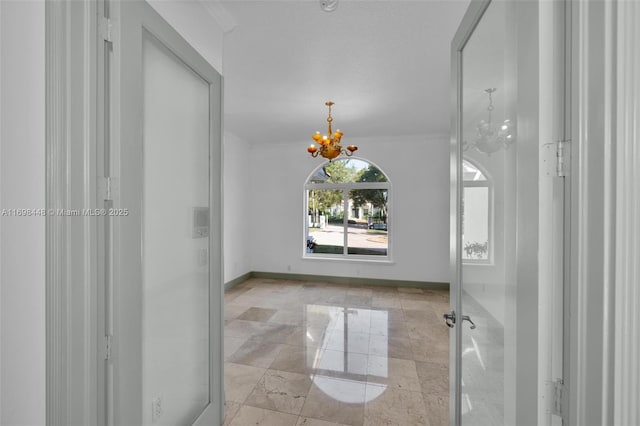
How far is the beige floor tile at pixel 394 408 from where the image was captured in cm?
195

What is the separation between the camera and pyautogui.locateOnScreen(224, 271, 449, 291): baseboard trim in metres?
5.24

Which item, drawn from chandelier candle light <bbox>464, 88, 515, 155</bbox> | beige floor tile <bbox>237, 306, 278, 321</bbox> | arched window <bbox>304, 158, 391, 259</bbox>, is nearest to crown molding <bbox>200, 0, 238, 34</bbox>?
chandelier candle light <bbox>464, 88, 515, 155</bbox>

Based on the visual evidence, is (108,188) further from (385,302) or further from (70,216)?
(385,302)

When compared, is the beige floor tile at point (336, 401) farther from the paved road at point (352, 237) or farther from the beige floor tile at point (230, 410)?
the paved road at point (352, 237)

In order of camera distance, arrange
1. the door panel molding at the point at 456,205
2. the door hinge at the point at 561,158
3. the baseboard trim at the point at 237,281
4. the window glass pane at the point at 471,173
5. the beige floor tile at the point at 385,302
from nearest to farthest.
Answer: the door hinge at the point at 561,158
the window glass pane at the point at 471,173
the door panel molding at the point at 456,205
the beige floor tile at the point at 385,302
the baseboard trim at the point at 237,281

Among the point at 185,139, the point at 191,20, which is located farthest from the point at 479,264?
the point at 191,20

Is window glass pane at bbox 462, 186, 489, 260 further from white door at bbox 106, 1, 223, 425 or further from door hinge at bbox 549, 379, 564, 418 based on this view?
white door at bbox 106, 1, 223, 425

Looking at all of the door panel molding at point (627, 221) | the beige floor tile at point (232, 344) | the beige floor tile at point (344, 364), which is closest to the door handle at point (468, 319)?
the door panel molding at point (627, 221)

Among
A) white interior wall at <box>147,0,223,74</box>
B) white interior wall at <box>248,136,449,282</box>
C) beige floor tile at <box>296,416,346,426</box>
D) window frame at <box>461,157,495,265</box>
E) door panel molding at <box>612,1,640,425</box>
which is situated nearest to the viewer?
door panel molding at <box>612,1,640,425</box>

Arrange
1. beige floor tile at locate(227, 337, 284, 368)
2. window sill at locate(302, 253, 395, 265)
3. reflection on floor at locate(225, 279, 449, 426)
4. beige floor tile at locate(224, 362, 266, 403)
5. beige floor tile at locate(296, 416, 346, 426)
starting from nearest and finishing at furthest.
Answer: beige floor tile at locate(296, 416, 346, 426), reflection on floor at locate(225, 279, 449, 426), beige floor tile at locate(224, 362, 266, 403), beige floor tile at locate(227, 337, 284, 368), window sill at locate(302, 253, 395, 265)

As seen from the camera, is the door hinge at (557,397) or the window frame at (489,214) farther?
the window frame at (489,214)

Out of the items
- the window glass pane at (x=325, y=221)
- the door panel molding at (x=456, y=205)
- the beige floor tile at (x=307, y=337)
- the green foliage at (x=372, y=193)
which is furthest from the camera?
the window glass pane at (x=325, y=221)

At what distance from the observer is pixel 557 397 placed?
729mm

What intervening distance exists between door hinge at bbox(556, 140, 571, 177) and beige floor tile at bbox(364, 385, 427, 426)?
198 cm
